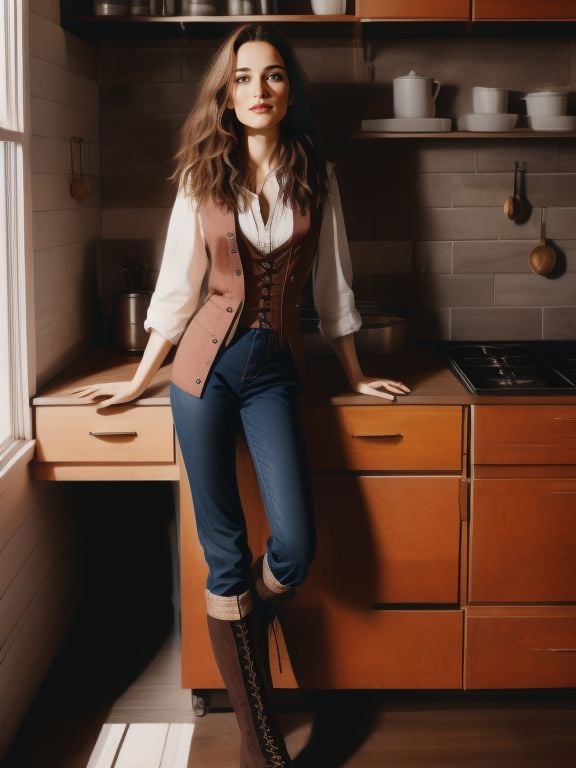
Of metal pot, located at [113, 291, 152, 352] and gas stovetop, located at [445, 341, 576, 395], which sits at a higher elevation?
metal pot, located at [113, 291, 152, 352]

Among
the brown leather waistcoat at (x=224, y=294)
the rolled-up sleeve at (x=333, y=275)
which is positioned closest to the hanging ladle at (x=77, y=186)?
the brown leather waistcoat at (x=224, y=294)

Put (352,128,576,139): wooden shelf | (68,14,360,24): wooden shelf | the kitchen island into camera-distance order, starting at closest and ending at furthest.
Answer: the kitchen island
(68,14,360,24): wooden shelf
(352,128,576,139): wooden shelf

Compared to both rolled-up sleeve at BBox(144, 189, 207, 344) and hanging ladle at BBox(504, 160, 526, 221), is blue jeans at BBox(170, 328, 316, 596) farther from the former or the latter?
hanging ladle at BBox(504, 160, 526, 221)

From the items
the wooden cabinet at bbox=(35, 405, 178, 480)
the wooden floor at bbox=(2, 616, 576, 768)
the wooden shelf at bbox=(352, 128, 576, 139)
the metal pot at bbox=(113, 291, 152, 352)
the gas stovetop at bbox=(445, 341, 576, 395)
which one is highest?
the wooden shelf at bbox=(352, 128, 576, 139)

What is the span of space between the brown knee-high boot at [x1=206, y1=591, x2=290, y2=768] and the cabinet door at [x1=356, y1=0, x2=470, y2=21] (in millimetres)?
1525

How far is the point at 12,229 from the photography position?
218cm

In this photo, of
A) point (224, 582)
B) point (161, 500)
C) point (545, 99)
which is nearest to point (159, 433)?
point (224, 582)

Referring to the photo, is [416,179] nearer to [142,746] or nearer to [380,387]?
[380,387]

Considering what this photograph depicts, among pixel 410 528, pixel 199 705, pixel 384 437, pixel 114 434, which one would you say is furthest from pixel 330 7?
pixel 199 705

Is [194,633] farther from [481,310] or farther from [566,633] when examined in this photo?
[481,310]

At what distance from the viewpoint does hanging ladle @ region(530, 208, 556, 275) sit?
2898mm

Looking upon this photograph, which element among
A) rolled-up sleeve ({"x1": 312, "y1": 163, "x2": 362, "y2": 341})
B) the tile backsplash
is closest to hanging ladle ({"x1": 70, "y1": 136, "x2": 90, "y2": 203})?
the tile backsplash

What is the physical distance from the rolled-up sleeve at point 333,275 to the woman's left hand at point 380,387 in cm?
13

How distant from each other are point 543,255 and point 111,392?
1417mm
